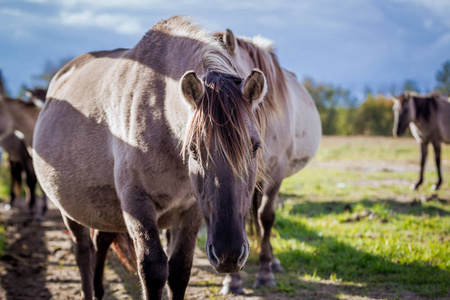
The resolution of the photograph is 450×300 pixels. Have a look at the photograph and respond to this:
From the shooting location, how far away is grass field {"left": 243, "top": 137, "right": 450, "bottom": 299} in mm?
3730

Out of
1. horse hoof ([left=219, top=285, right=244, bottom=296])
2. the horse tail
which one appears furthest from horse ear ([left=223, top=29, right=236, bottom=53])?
horse hoof ([left=219, top=285, right=244, bottom=296])

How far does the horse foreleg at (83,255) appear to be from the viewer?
329 centimetres

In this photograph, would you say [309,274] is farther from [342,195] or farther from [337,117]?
[337,117]

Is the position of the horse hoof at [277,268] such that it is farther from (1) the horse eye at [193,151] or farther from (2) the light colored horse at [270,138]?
(1) the horse eye at [193,151]

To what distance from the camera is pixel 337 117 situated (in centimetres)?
2389

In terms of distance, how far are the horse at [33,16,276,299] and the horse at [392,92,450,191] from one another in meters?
9.45

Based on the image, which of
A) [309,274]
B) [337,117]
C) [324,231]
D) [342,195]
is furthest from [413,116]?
[337,117]

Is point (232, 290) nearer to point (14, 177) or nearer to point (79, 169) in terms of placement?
point (79, 169)

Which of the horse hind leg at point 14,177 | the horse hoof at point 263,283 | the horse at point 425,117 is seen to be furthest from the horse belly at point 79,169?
the horse at point 425,117

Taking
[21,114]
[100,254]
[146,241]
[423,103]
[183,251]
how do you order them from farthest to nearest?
[423,103] → [21,114] → [100,254] → [183,251] → [146,241]

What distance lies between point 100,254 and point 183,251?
1529 millimetres

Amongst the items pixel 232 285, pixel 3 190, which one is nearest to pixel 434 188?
pixel 232 285

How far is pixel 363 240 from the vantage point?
4.82 m

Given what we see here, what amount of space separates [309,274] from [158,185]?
2.43 m
